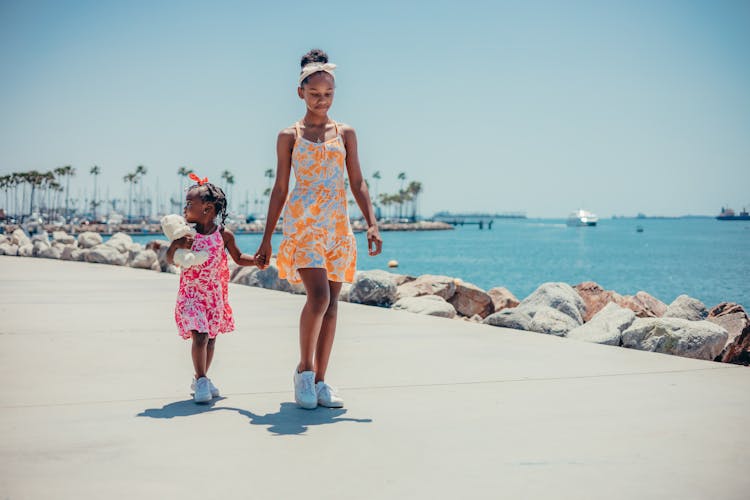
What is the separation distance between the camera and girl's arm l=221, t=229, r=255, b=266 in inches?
202

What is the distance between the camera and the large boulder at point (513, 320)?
8701 millimetres

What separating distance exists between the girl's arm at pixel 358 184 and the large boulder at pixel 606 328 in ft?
11.0

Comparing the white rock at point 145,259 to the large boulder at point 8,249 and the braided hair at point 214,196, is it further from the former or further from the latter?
the braided hair at point 214,196

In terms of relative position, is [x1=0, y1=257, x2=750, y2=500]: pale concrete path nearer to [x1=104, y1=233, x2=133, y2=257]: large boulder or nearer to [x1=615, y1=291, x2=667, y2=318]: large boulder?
[x1=615, y1=291, x2=667, y2=318]: large boulder

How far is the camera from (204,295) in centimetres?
512

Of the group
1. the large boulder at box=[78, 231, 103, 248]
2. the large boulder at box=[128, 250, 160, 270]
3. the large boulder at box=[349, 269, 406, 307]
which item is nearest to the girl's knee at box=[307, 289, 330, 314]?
the large boulder at box=[349, 269, 406, 307]

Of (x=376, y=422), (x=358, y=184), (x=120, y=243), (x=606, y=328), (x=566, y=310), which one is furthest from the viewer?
(x=120, y=243)

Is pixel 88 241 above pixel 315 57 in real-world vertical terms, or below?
below

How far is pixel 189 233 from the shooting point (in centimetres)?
507

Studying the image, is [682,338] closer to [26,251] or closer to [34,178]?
[26,251]

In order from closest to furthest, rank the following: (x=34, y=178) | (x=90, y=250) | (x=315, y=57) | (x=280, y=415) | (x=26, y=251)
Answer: (x=280, y=415) < (x=315, y=57) < (x=90, y=250) < (x=26, y=251) < (x=34, y=178)

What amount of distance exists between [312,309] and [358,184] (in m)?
0.86

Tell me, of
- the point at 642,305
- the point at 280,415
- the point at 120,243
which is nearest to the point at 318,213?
the point at 280,415

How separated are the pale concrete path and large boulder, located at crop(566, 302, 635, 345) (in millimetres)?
296
